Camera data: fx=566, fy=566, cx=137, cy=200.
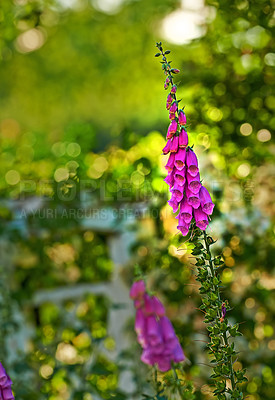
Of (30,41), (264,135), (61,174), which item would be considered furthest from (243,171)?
(30,41)

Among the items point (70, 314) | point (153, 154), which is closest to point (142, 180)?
point (153, 154)

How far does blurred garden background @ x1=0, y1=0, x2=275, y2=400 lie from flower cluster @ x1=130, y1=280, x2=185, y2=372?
1.42ft

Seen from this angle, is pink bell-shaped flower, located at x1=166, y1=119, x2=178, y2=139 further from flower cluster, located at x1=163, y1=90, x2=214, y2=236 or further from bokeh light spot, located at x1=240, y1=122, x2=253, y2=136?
bokeh light spot, located at x1=240, y1=122, x2=253, y2=136

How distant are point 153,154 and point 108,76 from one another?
7693 mm

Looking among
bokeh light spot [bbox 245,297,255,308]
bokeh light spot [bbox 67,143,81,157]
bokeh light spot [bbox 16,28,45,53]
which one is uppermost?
bokeh light spot [bbox 16,28,45,53]

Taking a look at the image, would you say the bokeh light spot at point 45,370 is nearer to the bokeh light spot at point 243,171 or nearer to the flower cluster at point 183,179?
the bokeh light spot at point 243,171

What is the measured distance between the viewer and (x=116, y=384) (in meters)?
3.14

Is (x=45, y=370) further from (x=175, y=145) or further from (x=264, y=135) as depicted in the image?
(x=175, y=145)

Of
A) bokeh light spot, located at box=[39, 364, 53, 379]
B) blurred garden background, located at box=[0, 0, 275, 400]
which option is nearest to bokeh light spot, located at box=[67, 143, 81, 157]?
blurred garden background, located at box=[0, 0, 275, 400]

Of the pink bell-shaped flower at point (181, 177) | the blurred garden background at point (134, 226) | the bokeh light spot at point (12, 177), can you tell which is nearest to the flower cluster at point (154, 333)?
the blurred garden background at point (134, 226)

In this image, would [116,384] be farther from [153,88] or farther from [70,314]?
[153,88]

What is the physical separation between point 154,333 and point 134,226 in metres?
1.57

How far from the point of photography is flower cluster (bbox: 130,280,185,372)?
1706 mm

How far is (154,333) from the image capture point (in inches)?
66.7
